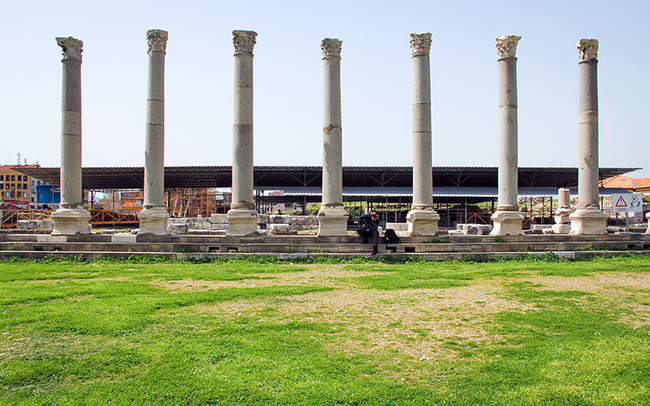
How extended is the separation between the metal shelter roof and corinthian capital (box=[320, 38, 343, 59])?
20.6 meters

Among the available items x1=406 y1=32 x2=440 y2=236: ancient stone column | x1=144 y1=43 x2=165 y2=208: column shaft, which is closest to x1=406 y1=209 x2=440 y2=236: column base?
x1=406 y1=32 x2=440 y2=236: ancient stone column

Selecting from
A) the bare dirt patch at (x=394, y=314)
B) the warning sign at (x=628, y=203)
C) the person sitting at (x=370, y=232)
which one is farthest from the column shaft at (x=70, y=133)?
the warning sign at (x=628, y=203)

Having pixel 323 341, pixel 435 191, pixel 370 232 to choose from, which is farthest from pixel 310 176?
pixel 323 341

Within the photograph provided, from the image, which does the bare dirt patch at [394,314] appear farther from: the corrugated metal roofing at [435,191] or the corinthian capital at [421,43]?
the corrugated metal roofing at [435,191]

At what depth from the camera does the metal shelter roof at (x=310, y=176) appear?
3881 cm

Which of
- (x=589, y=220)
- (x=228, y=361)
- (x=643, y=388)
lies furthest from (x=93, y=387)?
(x=589, y=220)

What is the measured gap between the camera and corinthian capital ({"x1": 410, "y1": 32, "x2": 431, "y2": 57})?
60.5 ft

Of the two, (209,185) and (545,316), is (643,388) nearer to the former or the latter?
(545,316)

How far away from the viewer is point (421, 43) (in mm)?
18422

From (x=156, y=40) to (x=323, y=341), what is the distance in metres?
15.6

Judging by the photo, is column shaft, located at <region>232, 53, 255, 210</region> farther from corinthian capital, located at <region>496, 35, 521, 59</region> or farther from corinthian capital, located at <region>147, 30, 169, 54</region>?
corinthian capital, located at <region>496, 35, 521, 59</region>

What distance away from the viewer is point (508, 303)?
932 cm

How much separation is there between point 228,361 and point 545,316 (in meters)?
5.32

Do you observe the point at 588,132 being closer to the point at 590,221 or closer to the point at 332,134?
the point at 590,221
